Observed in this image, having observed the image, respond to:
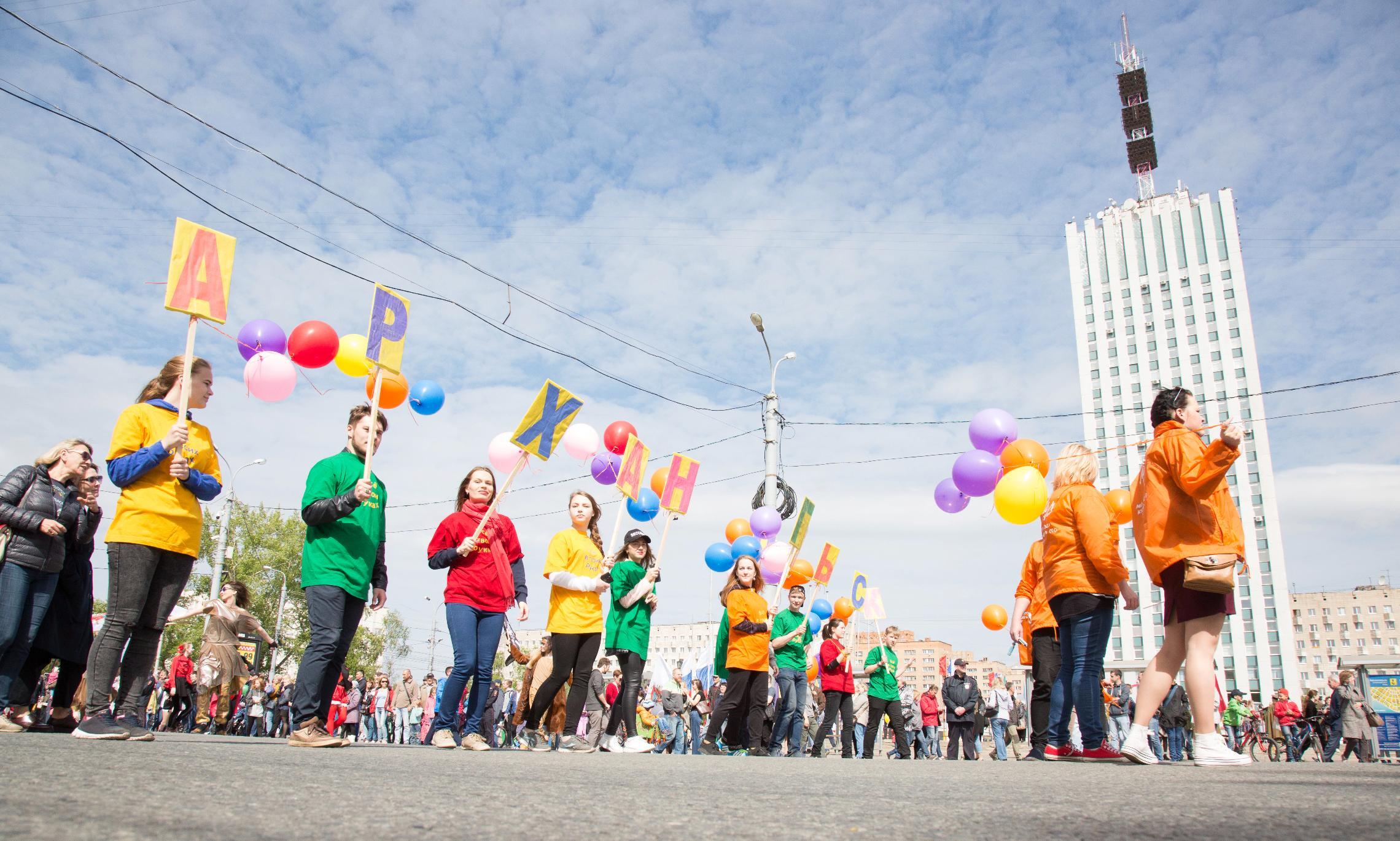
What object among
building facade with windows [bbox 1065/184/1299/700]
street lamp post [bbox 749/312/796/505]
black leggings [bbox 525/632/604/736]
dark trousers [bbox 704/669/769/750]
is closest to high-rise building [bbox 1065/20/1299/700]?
building facade with windows [bbox 1065/184/1299/700]

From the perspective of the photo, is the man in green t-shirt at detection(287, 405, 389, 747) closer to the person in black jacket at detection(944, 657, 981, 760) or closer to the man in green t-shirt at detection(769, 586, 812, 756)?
the man in green t-shirt at detection(769, 586, 812, 756)

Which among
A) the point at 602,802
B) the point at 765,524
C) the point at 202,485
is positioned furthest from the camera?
the point at 765,524

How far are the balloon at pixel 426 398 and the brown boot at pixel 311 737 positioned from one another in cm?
525

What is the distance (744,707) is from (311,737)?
165 inches

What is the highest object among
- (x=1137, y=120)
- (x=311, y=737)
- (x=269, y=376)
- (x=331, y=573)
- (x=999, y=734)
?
(x=1137, y=120)

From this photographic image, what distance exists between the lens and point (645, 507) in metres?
13.2

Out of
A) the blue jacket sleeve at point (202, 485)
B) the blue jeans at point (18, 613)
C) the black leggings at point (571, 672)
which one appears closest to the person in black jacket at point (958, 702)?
the black leggings at point (571, 672)

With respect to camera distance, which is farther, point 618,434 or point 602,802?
point 618,434

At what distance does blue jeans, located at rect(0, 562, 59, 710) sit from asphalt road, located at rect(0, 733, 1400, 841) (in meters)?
1.72

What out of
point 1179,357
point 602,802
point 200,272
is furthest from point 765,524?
point 1179,357

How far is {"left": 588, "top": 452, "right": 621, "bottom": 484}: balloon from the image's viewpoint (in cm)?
1217

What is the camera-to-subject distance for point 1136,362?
105062 mm

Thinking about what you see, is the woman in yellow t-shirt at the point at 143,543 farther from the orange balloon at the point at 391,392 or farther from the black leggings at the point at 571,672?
the orange balloon at the point at 391,392

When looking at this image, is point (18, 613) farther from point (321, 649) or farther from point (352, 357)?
point (352, 357)
